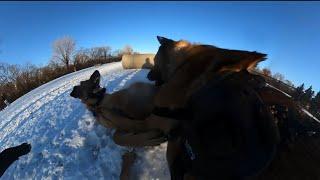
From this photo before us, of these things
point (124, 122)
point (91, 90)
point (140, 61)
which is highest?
point (140, 61)

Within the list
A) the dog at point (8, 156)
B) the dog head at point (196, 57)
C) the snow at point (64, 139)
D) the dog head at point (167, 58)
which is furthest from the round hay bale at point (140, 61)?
the dog at point (8, 156)

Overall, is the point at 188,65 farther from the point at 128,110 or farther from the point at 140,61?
the point at 140,61

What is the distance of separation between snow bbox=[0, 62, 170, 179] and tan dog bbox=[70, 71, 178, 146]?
1309mm

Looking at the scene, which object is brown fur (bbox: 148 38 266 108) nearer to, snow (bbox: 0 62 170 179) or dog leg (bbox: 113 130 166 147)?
dog leg (bbox: 113 130 166 147)

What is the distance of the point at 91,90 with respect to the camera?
321cm

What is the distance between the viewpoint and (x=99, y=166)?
583cm

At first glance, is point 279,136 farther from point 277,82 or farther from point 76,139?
point 76,139

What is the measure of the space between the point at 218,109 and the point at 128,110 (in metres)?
0.71

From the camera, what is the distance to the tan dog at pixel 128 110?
3.09 meters

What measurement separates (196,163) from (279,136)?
0.56m

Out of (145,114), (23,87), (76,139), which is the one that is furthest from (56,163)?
(145,114)

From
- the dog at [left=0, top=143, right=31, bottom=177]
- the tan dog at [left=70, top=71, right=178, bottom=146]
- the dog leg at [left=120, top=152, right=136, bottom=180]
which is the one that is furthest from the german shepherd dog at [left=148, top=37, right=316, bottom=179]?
the dog leg at [left=120, top=152, right=136, bottom=180]

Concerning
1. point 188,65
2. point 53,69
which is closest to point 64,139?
point 53,69

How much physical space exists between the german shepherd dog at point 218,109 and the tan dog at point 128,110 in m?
0.17
